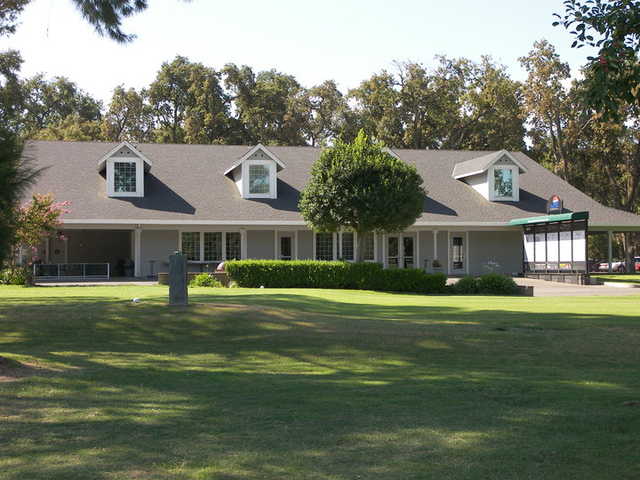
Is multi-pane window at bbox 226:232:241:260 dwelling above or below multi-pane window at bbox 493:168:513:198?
below

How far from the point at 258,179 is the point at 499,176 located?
40.3 feet

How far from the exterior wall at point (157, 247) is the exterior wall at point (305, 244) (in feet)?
18.4

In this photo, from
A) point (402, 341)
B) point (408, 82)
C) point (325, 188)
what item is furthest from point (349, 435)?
point (408, 82)

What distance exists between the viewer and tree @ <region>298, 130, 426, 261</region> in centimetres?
2466

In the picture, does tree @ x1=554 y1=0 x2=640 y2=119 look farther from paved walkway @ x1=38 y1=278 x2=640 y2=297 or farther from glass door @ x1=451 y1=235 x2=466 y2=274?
glass door @ x1=451 y1=235 x2=466 y2=274

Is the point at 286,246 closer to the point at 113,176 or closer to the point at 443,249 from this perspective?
the point at 443,249

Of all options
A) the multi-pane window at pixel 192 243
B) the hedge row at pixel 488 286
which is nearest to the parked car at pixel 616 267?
the hedge row at pixel 488 286

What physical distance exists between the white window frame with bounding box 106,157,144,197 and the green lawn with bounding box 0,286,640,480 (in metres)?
A: 18.3

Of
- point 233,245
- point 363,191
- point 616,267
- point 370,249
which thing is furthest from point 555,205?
point 616,267

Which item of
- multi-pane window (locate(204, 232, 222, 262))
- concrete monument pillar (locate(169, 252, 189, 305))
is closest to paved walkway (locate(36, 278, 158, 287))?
multi-pane window (locate(204, 232, 222, 262))

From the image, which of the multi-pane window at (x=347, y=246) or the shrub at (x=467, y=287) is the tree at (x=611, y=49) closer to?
the shrub at (x=467, y=287)

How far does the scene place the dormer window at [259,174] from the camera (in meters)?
33.2

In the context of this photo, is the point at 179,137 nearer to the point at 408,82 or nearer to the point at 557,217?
the point at 408,82

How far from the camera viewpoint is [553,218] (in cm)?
3069
